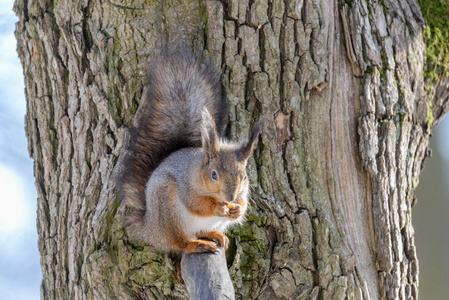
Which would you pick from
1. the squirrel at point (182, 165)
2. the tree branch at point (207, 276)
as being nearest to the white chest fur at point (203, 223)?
the squirrel at point (182, 165)

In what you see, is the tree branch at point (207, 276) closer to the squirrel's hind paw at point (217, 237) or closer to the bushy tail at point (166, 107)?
the squirrel's hind paw at point (217, 237)

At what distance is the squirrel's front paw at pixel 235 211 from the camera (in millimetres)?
1488

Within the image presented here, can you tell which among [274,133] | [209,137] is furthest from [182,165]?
[274,133]

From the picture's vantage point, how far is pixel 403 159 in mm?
1766

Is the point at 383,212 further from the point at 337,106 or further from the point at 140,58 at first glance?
the point at 140,58

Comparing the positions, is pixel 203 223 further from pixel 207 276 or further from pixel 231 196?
pixel 207 276

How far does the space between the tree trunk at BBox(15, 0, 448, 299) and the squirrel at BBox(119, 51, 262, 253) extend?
50mm

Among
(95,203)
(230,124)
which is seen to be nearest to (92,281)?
(95,203)

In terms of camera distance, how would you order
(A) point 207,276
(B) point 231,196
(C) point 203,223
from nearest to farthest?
(A) point 207,276
(B) point 231,196
(C) point 203,223

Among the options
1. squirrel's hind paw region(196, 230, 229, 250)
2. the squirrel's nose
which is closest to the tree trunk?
squirrel's hind paw region(196, 230, 229, 250)

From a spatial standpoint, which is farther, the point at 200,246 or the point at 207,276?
the point at 200,246

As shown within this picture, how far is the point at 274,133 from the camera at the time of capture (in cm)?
165

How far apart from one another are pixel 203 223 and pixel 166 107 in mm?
386

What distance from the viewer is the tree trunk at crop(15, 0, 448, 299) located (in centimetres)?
156
